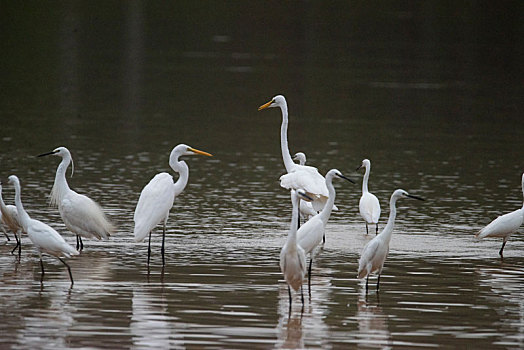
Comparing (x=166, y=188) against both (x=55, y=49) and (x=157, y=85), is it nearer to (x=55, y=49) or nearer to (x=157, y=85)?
(x=157, y=85)

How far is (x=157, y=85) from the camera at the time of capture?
31938 mm

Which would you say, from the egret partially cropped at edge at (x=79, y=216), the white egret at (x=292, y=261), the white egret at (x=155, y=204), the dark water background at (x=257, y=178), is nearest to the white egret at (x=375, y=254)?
the dark water background at (x=257, y=178)

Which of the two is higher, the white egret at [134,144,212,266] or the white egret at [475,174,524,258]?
the white egret at [134,144,212,266]

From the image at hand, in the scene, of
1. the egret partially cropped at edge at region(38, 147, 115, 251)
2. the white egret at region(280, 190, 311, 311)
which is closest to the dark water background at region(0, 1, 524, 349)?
the egret partially cropped at edge at region(38, 147, 115, 251)

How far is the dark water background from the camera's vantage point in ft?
32.0

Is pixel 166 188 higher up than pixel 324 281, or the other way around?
pixel 166 188

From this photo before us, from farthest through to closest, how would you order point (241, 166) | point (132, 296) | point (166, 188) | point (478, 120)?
point (478, 120) → point (241, 166) → point (166, 188) → point (132, 296)

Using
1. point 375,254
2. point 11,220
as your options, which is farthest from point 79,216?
point 375,254

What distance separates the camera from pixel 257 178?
59.3 ft

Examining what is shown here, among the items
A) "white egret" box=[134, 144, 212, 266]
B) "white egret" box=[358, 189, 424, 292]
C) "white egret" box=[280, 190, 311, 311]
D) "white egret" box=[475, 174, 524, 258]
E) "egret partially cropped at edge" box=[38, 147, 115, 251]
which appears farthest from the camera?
"white egret" box=[475, 174, 524, 258]

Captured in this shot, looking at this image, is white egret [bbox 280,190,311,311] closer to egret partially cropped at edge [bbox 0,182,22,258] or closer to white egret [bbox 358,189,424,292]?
white egret [bbox 358,189,424,292]

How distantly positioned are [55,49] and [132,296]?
109 ft

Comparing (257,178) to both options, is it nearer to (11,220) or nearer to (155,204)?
(155,204)

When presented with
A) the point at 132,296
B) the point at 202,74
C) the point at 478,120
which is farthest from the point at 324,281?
the point at 202,74
